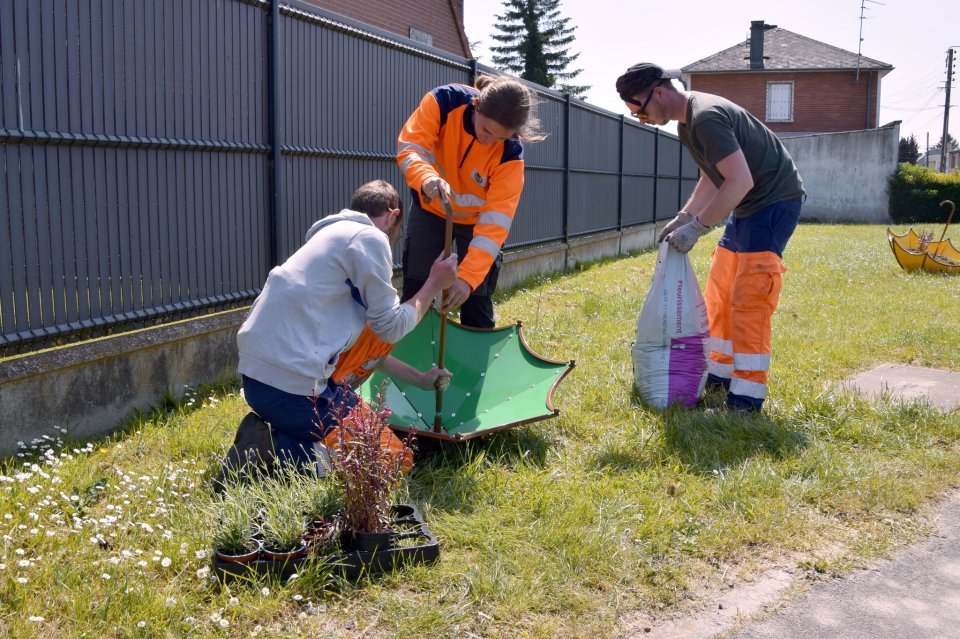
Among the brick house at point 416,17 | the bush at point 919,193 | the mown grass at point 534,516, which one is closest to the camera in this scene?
the mown grass at point 534,516

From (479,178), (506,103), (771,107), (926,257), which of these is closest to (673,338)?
(479,178)

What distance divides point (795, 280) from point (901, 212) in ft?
76.9

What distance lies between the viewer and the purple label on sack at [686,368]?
4.87 m

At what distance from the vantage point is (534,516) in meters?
3.34

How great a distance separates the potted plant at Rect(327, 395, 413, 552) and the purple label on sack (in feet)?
7.85

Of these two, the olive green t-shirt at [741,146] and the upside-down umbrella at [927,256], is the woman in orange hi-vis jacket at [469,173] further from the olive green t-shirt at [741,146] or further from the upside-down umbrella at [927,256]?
the upside-down umbrella at [927,256]

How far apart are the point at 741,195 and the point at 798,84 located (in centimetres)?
3902

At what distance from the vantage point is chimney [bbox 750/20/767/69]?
39.8 meters

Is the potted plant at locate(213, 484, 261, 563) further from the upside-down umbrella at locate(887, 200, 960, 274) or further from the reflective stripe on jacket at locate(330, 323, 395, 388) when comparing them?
the upside-down umbrella at locate(887, 200, 960, 274)

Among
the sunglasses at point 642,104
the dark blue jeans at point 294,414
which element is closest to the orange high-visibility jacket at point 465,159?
the sunglasses at point 642,104

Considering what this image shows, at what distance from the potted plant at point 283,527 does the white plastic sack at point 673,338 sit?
2.54m

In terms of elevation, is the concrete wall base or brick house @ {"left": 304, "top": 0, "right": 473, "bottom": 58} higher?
brick house @ {"left": 304, "top": 0, "right": 473, "bottom": 58}

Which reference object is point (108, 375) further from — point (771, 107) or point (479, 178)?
point (771, 107)

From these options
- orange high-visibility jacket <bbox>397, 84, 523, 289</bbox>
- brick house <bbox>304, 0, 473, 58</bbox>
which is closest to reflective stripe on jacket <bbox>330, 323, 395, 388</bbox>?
orange high-visibility jacket <bbox>397, 84, 523, 289</bbox>
